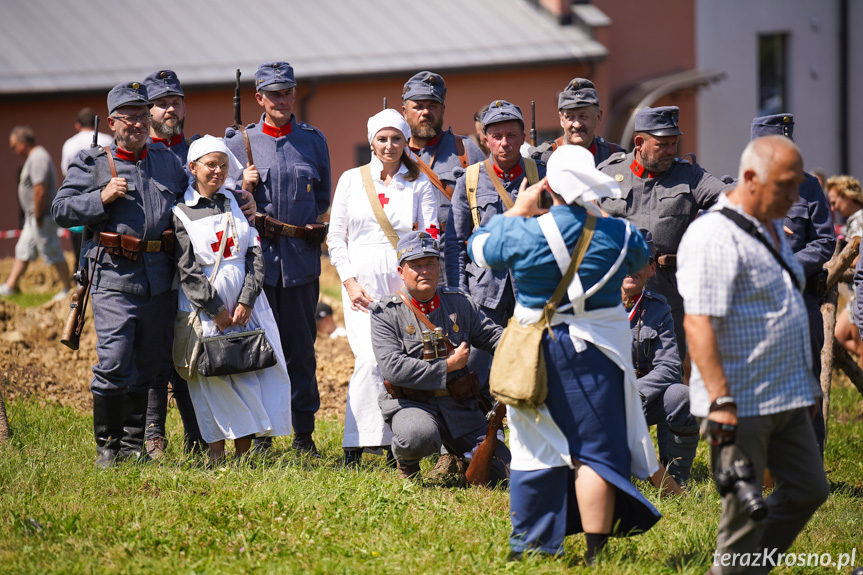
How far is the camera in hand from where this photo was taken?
397 cm

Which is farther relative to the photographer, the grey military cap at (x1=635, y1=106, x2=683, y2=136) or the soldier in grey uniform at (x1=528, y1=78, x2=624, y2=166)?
the soldier in grey uniform at (x1=528, y1=78, x2=624, y2=166)

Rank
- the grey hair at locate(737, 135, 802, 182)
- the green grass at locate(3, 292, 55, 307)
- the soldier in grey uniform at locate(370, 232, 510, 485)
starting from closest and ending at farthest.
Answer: the grey hair at locate(737, 135, 802, 182), the soldier in grey uniform at locate(370, 232, 510, 485), the green grass at locate(3, 292, 55, 307)

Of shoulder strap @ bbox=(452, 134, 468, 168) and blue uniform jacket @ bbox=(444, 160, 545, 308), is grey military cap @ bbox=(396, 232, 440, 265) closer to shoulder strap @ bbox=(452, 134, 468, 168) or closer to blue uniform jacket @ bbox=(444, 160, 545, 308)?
blue uniform jacket @ bbox=(444, 160, 545, 308)

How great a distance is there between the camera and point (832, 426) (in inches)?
337

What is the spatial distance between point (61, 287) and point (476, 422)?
9240mm

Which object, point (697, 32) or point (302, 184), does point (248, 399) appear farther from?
point (697, 32)

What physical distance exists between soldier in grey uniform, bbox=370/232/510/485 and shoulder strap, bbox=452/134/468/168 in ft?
3.93

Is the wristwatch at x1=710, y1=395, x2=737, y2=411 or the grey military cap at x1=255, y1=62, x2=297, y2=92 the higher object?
the grey military cap at x1=255, y1=62, x2=297, y2=92

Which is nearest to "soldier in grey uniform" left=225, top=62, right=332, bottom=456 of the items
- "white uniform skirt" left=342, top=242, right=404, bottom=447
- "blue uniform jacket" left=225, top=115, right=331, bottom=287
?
"blue uniform jacket" left=225, top=115, right=331, bottom=287

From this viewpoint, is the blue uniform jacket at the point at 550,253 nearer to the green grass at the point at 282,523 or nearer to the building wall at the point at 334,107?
the green grass at the point at 282,523

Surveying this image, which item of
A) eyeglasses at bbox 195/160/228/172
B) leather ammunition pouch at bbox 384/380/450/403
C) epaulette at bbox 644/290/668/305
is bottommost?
leather ammunition pouch at bbox 384/380/450/403

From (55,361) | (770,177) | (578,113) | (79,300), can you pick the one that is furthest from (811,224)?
(55,361)

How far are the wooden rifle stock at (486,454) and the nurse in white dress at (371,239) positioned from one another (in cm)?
73

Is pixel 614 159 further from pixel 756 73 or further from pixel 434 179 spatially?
pixel 756 73
